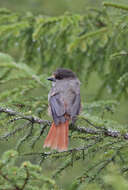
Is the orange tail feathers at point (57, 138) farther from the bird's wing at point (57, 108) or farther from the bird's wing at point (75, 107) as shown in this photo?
the bird's wing at point (75, 107)

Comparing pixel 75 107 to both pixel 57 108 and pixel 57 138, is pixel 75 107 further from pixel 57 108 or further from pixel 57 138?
pixel 57 138

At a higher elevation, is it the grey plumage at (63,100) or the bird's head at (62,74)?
the bird's head at (62,74)

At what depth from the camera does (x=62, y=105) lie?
14.2ft

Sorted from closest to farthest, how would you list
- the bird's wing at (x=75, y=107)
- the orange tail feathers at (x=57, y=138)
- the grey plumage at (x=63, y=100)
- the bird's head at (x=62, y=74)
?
the orange tail feathers at (x=57, y=138)
the grey plumage at (x=63, y=100)
the bird's wing at (x=75, y=107)
the bird's head at (x=62, y=74)

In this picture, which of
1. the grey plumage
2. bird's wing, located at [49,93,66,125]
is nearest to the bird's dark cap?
the grey plumage

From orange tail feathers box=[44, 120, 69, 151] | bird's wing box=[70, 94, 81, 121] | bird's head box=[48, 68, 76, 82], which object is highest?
bird's head box=[48, 68, 76, 82]

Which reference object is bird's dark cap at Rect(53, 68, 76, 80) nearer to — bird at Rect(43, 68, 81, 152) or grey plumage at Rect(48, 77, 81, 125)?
bird at Rect(43, 68, 81, 152)

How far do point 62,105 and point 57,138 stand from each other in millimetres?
837

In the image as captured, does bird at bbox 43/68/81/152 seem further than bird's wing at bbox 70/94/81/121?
No

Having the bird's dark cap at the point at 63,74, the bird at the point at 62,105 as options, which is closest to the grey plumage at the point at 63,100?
the bird at the point at 62,105

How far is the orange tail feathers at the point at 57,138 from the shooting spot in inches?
136

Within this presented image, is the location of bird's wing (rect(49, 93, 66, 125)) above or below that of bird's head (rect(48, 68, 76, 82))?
below

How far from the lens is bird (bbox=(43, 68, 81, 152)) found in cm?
354

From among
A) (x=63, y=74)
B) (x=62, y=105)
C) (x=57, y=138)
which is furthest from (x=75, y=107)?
(x=63, y=74)
